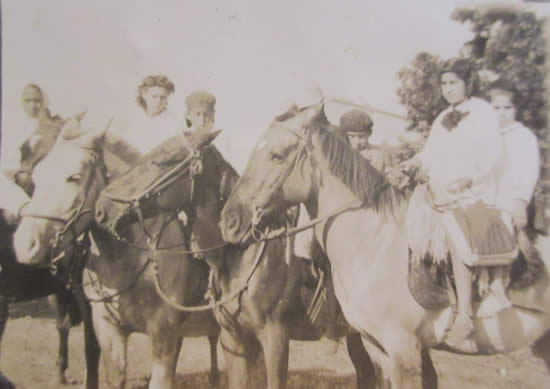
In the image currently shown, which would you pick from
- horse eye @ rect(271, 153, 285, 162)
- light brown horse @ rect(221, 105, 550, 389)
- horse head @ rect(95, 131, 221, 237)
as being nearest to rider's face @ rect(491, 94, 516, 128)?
light brown horse @ rect(221, 105, 550, 389)

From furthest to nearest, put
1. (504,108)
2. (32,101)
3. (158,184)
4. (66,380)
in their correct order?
1. (32,101)
2. (66,380)
3. (158,184)
4. (504,108)

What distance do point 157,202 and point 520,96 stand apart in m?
1.81

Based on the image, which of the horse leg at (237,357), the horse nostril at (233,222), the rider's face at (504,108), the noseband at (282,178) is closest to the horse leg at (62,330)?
the horse leg at (237,357)

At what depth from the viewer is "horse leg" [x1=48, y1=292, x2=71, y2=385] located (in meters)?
2.47

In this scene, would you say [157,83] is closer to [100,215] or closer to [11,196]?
[100,215]

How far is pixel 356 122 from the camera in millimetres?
2357

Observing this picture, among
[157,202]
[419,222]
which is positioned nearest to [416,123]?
[419,222]

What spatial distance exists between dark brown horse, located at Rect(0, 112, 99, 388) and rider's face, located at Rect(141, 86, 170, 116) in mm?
500

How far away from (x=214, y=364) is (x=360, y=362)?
29.7 inches

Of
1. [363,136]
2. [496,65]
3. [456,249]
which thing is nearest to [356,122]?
[363,136]

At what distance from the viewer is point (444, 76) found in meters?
2.20

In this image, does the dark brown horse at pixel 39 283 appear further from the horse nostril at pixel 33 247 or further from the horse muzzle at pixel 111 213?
the horse muzzle at pixel 111 213

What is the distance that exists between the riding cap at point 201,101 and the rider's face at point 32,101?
82cm

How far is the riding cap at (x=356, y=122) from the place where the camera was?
2.35m
